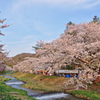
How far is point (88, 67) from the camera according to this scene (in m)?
13.0

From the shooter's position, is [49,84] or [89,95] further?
[49,84]

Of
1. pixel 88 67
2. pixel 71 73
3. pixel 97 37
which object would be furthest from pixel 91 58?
pixel 71 73

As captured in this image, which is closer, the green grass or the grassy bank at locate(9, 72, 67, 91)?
the green grass

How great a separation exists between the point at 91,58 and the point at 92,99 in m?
4.05

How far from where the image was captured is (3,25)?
9180 mm

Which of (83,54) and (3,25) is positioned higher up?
(3,25)

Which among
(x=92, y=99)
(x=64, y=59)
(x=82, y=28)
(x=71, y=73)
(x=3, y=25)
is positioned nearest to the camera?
(x=3, y=25)

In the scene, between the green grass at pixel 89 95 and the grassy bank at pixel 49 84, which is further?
the grassy bank at pixel 49 84

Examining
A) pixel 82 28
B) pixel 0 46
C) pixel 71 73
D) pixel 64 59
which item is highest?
pixel 82 28

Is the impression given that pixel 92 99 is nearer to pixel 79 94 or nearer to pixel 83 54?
pixel 79 94

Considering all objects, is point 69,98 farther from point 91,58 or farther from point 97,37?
point 97,37

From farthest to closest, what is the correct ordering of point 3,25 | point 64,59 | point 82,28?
point 82,28, point 64,59, point 3,25

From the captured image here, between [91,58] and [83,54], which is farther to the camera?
[91,58]

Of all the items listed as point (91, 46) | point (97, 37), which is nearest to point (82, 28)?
point (97, 37)
